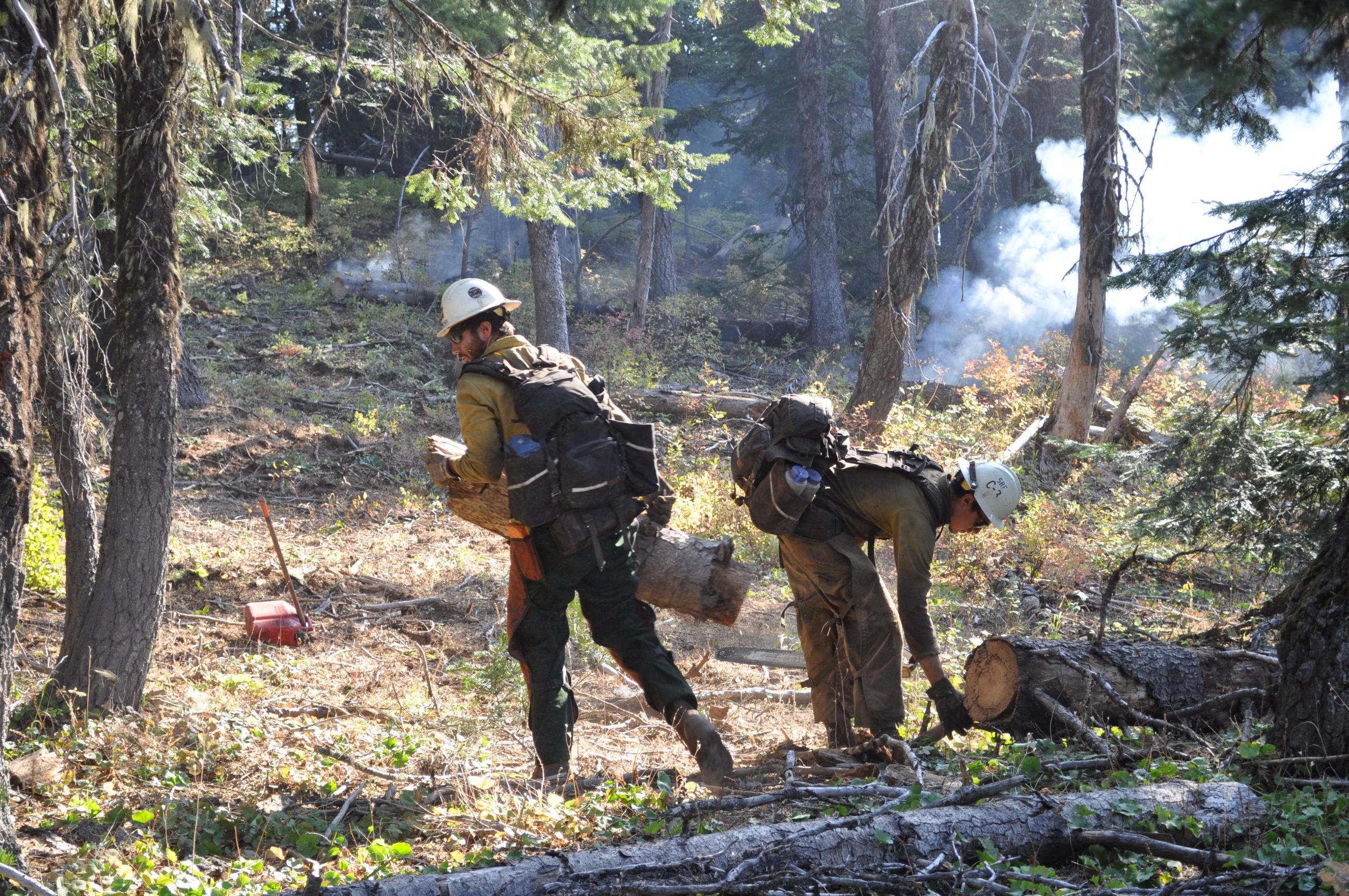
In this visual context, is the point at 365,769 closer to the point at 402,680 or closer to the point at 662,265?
the point at 402,680

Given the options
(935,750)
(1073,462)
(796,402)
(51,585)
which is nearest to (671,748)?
(935,750)

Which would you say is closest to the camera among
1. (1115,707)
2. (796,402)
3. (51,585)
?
(1115,707)

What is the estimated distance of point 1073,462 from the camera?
12.2 m

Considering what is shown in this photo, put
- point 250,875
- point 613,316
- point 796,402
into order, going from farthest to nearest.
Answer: point 613,316 → point 796,402 → point 250,875

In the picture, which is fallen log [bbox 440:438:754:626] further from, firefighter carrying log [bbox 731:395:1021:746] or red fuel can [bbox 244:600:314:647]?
red fuel can [bbox 244:600:314:647]

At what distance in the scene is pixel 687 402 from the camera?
13906mm

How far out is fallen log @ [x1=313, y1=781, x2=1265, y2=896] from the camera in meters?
2.70

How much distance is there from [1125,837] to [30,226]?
176 inches

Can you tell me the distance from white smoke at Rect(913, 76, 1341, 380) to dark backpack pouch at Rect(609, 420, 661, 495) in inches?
709

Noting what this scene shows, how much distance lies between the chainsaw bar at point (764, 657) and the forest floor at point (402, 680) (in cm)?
18

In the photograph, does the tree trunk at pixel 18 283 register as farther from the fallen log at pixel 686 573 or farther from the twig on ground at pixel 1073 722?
the twig on ground at pixel 1073 722

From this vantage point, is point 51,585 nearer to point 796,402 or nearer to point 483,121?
point 483,121

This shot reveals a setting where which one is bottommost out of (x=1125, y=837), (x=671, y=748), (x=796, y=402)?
(x=671, y=748)

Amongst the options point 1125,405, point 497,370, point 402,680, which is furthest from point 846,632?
point 1125,405
